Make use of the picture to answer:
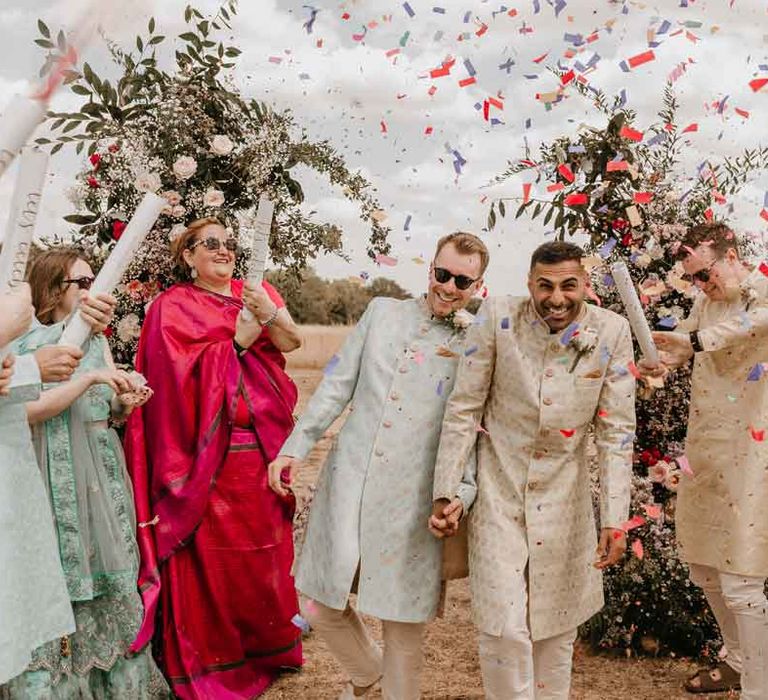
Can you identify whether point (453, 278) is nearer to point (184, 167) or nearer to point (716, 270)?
point (716, 270)

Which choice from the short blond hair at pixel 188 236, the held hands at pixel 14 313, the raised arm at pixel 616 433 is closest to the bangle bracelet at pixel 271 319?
the short blond hair at pixel 188 236

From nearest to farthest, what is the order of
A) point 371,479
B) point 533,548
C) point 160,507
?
point 533,548 < point 371,479 < point 160,507

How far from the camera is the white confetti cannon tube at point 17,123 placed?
2.51 m

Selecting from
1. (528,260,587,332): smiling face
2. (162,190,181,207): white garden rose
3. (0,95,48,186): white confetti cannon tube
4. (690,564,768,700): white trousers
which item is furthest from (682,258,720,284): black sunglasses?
(0,95,48,186): white confetti cannon tube

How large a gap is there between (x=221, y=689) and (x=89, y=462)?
1470 millimetres

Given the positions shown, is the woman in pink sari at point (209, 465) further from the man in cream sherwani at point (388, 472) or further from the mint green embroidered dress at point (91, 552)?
the man in cream sherwani at point (388, 472)

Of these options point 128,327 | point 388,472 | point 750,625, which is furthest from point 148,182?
point 750,625

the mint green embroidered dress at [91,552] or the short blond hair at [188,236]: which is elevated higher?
the short blond hair at [188,236]

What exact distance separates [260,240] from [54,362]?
1.24 m

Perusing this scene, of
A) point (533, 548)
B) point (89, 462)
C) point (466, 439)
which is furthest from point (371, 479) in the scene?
point (89, 462)

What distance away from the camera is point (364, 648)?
14.4ft

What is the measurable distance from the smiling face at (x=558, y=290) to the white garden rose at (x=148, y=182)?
2.35 m

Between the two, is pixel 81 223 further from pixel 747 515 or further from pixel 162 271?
pixel 747 515

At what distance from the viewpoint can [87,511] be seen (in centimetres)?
434
